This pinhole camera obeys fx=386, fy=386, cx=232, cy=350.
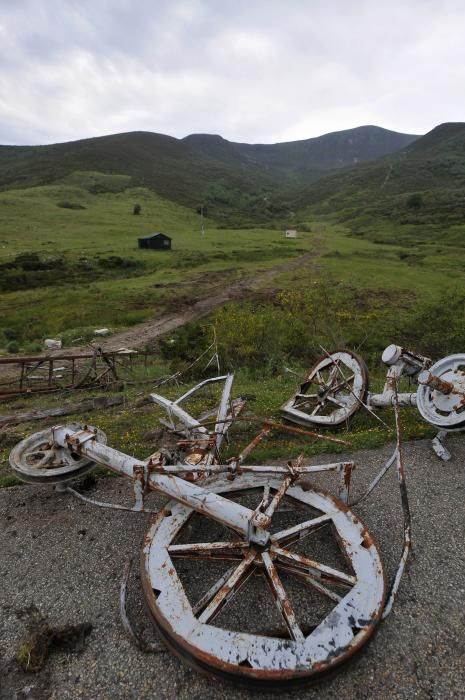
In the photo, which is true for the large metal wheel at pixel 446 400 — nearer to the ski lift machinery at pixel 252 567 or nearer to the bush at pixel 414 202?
the ski lift machinery at pixel 252 567

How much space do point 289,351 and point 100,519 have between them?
634 inches

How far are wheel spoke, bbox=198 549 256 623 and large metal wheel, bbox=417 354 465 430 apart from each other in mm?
5287

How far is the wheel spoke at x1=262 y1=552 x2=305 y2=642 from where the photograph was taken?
4375mm

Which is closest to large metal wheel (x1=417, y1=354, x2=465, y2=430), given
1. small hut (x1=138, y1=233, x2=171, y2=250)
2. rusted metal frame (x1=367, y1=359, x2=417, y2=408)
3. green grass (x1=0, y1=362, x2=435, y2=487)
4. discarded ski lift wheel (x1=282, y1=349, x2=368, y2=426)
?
rusted metal frame (x1=367, y1=359, x2=417, y2=408)

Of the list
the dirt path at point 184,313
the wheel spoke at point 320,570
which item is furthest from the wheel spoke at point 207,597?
the dirt path at point 184,313

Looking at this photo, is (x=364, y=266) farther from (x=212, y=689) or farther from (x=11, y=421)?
(x=212, y=689)

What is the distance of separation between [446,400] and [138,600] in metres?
7.27

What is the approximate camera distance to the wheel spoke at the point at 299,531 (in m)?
5.45

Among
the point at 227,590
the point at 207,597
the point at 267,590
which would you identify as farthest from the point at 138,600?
the point at 267,590

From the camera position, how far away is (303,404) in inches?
440

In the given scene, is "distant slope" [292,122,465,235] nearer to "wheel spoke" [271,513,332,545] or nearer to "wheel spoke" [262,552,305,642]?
"wheel spoke" [271,513,332,545]

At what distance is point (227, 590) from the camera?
4.77m

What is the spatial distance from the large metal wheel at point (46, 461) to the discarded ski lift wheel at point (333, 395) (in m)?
5.44

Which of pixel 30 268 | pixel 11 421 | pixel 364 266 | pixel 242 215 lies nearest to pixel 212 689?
pixel 11 421
